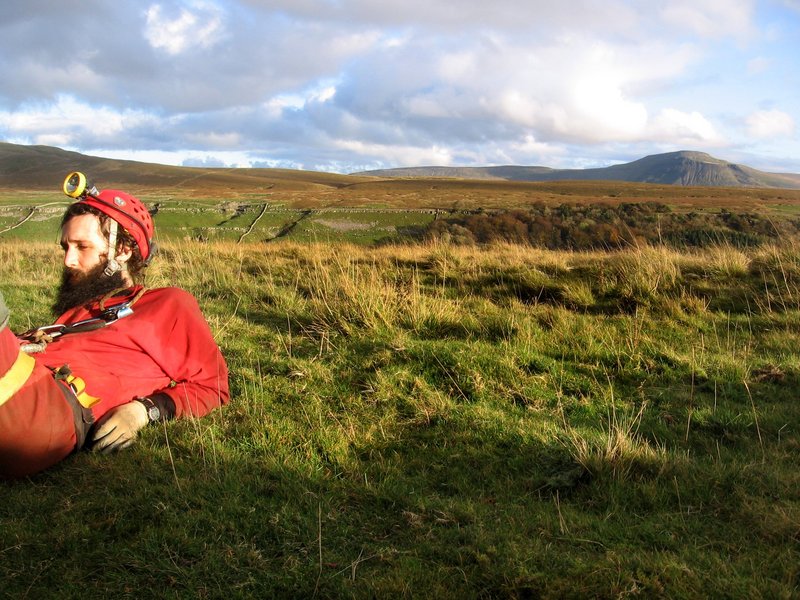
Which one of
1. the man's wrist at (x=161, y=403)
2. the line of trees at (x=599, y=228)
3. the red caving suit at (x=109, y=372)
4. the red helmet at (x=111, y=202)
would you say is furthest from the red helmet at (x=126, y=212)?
the line of trees at (x=599, y=228)

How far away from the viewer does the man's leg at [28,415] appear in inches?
91.1

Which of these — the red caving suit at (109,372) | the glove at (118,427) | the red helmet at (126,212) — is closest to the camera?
the red caving suit at (109,372)

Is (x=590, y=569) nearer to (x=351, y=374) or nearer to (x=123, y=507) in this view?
(x=123, y=507)

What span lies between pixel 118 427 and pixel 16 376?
62cm

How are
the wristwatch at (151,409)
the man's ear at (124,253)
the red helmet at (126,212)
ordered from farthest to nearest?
the man's ear at (124,253) → the red helmet at (126,212) → the wristwatch at (151,409)

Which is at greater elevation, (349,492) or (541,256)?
(541,256)

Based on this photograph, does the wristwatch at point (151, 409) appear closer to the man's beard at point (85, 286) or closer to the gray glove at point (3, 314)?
the man's beard at point (85, 286)

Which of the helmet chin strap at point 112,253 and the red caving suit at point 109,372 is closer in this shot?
the red caving suit at point 109,372

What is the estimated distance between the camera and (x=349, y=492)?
256 centimetres

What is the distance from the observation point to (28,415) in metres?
2.43

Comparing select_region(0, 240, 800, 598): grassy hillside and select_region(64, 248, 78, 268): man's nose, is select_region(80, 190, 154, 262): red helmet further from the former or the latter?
select_region(0, 240, 800, 598): grassy hillside

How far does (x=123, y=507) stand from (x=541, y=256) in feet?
29.9

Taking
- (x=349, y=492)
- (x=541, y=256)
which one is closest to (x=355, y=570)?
(x=349, y=492)

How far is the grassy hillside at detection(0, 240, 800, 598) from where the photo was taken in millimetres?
1932
